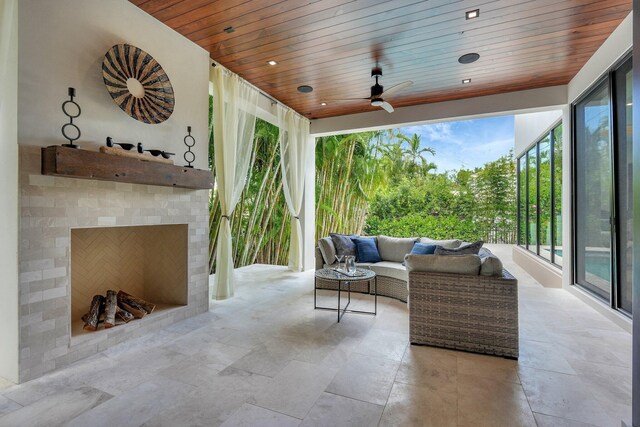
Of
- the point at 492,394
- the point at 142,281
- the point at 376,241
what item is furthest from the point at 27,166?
the point at 376,241

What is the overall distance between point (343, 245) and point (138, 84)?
3.26 m

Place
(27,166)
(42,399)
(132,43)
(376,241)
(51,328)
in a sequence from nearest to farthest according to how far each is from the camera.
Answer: (42,399), (27,166), (51,328), (132,43), (376,241)

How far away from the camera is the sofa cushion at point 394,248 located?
4767 mm

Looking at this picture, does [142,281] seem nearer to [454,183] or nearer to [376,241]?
[376,241]

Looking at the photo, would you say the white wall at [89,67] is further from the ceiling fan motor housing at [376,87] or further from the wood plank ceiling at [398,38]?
the ceiling fan motor housing at [376,87]

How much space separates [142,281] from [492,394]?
11.9ft

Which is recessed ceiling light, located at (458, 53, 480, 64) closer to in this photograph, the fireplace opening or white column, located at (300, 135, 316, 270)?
white column, located at (300, 135, 316, 270)

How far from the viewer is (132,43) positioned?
2.85 meters

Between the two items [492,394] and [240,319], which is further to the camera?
[240,319]

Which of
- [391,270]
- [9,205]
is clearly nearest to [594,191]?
[391,270]

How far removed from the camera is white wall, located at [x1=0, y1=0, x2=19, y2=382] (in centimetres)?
206

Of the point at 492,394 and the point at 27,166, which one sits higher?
the point at 27,166

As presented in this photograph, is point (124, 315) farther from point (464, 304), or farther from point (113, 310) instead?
point (464, 304)

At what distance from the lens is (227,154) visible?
13.0ft
